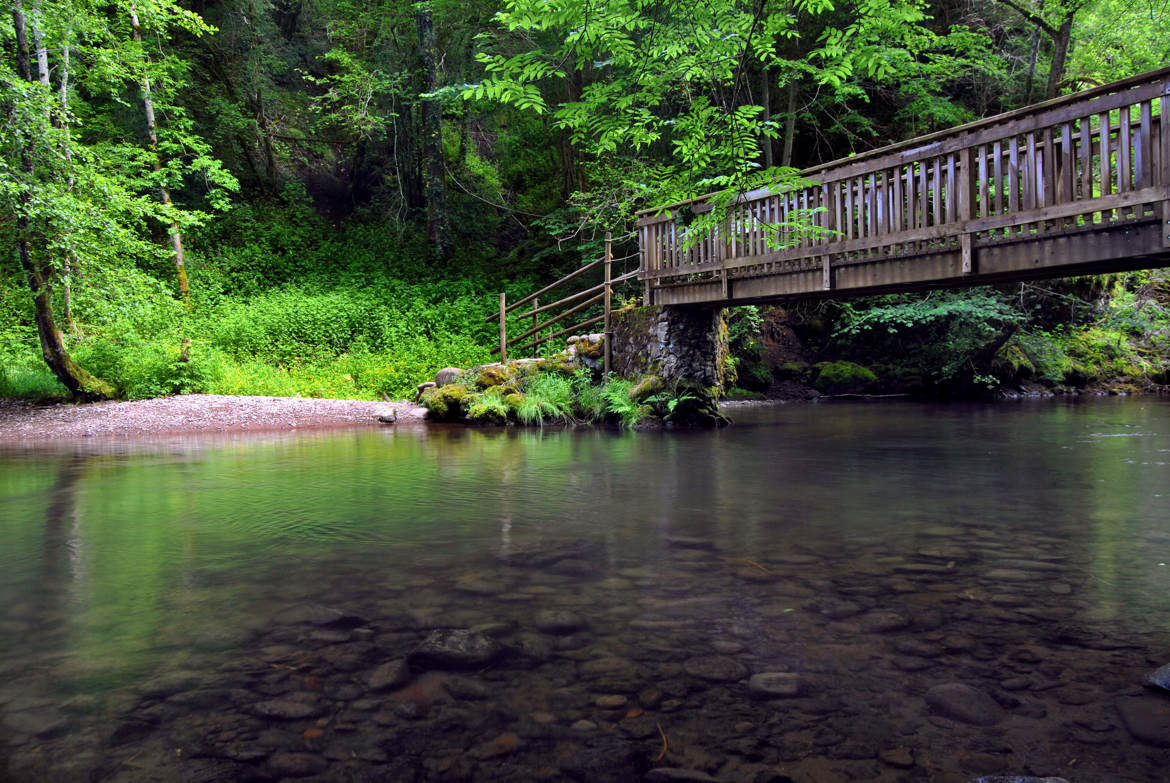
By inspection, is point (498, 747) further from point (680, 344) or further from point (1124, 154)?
point (680, 344)

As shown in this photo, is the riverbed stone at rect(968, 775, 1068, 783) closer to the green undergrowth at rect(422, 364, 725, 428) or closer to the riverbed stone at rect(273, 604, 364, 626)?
the riverbed stone at rect(273, 604, 364, 626)

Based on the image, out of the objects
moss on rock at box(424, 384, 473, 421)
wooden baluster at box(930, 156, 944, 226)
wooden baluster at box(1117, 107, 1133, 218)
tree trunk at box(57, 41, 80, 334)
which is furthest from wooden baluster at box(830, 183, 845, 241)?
tree trunk at box(57, 41, 80, 334)

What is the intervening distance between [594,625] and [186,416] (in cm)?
1176

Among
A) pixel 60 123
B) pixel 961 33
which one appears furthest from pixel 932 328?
pixel 60 123

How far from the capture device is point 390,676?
2.82 m

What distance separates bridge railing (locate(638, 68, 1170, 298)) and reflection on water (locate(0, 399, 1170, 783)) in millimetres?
2299

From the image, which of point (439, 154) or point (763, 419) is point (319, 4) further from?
point (763, 419)

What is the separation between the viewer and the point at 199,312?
58.8ft

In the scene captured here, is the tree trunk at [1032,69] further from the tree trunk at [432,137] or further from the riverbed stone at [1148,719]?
the riverbed stone at [1148,719]

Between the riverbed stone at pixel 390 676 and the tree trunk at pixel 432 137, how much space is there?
2065 centimetres

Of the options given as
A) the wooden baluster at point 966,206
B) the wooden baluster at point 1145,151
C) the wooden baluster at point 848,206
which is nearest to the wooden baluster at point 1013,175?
the wooden baluster at point 966,206

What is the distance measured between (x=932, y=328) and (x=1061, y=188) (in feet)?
36.5

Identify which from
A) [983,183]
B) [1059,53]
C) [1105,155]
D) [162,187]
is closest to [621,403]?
[983,183]

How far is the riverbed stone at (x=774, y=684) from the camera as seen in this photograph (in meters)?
2.65
